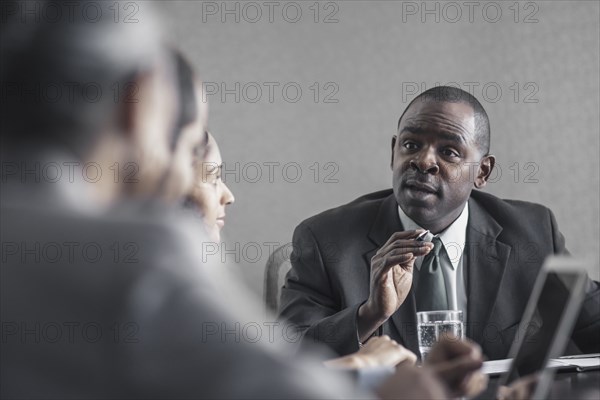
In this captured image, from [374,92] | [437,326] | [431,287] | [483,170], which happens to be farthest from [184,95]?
[374,92]

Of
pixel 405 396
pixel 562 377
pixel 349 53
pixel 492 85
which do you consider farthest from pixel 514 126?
pixel 405 396

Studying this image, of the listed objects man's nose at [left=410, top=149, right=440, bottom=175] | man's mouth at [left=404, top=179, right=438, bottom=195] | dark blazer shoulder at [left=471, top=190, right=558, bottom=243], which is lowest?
dark blazer shoulder at [left=471, top=190, right=558, bottom=243]

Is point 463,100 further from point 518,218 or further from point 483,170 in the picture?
point 518,218

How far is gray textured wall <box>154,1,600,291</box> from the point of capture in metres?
2.62

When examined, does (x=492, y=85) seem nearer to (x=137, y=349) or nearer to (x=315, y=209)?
(x=315, y=209)

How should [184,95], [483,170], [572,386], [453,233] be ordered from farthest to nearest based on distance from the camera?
1. [483,170]
2. [453,233]
3. [572,386]
4. [184,95]

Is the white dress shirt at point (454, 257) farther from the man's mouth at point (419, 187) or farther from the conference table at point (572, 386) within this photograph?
the conference table at point (572, 386)

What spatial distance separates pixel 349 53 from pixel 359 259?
3.33 feet

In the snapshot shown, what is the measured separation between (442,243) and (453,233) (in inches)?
1.9

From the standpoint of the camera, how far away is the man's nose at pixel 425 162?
1.81 meters

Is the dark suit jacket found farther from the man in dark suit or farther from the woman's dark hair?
the woman's dark hair

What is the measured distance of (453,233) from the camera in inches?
74.6

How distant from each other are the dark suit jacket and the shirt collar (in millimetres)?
A: 17

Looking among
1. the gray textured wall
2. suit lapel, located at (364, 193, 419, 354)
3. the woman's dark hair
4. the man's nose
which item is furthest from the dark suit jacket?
the woman's dark hair
